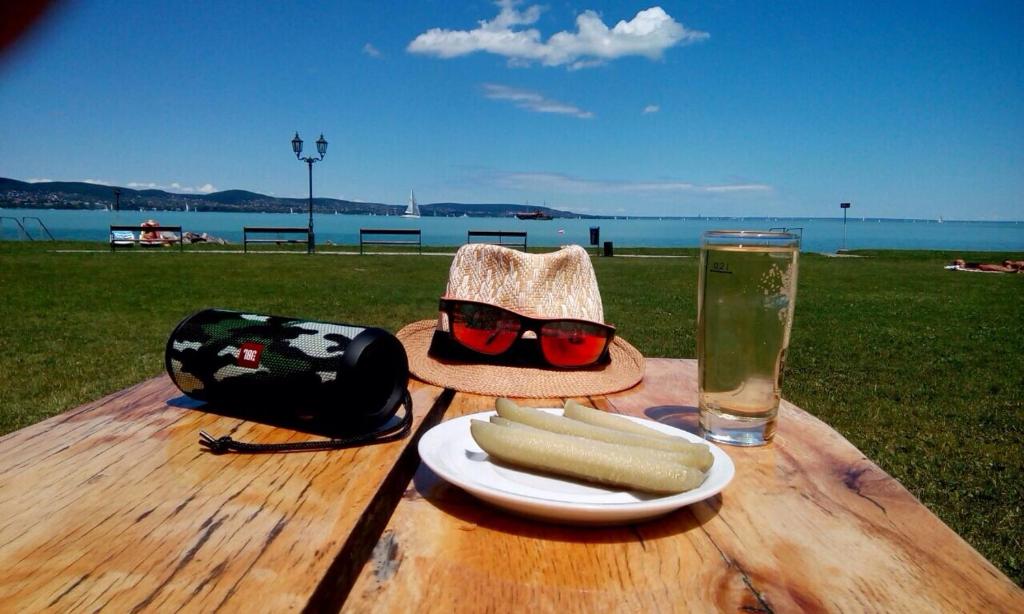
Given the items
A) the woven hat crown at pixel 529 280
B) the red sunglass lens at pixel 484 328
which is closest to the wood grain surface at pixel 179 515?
the red sunglass lens at pixel 484 328

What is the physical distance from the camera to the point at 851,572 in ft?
2.86

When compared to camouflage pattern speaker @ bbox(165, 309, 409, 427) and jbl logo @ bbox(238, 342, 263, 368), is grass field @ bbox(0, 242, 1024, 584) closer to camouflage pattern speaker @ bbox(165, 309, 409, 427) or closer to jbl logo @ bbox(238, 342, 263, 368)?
camouflage pattern speaker @ bbox(165, 309, 409, 427)

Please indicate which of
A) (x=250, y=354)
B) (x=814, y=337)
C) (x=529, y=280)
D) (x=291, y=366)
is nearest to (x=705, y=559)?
(x=291, y=366)

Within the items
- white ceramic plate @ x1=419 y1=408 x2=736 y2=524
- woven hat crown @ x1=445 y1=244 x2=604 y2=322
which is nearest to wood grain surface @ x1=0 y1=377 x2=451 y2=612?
white ceramic plate @ x1=419 y1=408 x2=736 y2=524

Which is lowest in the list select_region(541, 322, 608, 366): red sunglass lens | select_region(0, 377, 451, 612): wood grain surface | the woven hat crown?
select_region(0, 377, 451, 612): wood grain surface

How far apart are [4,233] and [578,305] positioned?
40407 millimetres

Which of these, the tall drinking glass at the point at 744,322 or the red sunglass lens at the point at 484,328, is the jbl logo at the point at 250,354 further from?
the tall drinking glass at the point at 744,322

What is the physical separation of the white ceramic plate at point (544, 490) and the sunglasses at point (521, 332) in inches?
29.5

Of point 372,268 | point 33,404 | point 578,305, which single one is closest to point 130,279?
point 372,268

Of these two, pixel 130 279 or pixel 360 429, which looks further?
pixel 130 279

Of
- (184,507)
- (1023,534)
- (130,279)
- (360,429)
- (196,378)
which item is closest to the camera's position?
(184,507)

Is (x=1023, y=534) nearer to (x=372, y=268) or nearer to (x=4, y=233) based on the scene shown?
(x=372, y=268)

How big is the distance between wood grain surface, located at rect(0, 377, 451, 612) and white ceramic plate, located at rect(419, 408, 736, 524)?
12 cm

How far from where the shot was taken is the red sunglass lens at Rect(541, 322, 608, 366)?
1.96m
